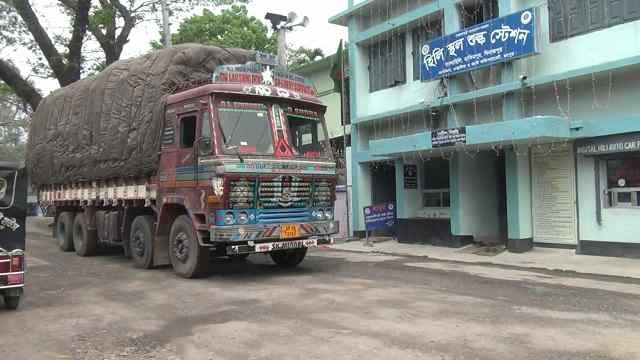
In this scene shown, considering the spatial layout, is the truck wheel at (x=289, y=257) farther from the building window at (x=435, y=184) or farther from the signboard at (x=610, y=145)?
the signboard at (x=610, y=145)

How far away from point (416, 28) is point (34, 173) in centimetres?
1188

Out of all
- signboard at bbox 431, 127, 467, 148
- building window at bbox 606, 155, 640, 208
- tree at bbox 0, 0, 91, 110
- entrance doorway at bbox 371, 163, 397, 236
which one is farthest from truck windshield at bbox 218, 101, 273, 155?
tree at bbox 0, 0, 91, 110

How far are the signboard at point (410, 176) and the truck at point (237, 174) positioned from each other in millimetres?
5985

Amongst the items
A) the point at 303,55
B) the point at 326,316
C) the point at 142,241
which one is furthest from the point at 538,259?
the point at 303,55

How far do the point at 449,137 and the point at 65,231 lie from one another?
1034 centimetres

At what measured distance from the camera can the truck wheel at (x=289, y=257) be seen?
1167 cm

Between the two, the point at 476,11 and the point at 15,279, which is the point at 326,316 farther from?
the point at 476,11

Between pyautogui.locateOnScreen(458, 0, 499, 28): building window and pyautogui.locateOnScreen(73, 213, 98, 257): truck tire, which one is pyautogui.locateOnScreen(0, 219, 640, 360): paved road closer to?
pyautogui.locateOnScreen(73, 213, 98, 257): truck tire

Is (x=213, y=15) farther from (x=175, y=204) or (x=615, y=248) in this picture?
(x=615, y=248)

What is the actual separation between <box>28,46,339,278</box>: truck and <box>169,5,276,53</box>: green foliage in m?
19.9

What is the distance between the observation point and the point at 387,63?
17.7 m

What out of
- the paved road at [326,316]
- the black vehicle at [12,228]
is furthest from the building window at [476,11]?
the black vehicle at [12,228]

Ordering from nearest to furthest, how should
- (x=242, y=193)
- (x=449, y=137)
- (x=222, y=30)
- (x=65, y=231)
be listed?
(x=242, y=193) < (x=449, y=137) < (x=65, y=231) < (x=222, y=30)

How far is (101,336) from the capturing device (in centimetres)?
639
